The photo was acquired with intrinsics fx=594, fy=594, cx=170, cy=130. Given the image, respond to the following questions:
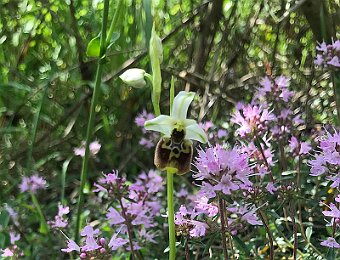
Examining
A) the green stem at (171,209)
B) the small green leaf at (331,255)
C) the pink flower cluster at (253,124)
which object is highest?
the pink flower cluster at (253,124)

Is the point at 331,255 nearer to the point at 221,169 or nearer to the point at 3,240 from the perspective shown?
the point at 221,169

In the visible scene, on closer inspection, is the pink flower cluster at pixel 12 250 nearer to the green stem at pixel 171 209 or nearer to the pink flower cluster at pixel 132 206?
the pink flower cluster at pixel 132 206

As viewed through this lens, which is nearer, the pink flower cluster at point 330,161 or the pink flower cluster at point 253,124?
the pink flower cluster at point 330,161

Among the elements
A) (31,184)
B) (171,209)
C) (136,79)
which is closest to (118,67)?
(31,184)

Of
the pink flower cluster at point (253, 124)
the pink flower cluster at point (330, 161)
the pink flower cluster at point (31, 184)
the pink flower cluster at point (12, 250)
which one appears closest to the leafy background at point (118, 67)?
the pink flower cluster at point (31, 184)

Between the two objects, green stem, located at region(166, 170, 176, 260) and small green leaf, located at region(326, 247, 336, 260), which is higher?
green stem, located at region(166, 170, 176, 260)

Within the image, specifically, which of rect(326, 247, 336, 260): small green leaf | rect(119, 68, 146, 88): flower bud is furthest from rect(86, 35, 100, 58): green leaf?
rect(326, 247, 336, 260): small green leaf

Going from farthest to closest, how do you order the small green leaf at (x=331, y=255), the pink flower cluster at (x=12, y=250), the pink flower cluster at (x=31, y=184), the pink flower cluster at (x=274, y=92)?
the pink flower cluster at (x=31, y=184) < the pink flower cluster at (x=274, y=92) < the pink flower cluster at (x=12, y=250) < the small green leaf at (x=331, y=255)

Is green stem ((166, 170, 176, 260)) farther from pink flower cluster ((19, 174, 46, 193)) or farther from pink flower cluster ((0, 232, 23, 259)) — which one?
pink flower cluster ((19, 174, 46, 193))
